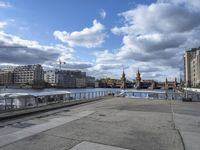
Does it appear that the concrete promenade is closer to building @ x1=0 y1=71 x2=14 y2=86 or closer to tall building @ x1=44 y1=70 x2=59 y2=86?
tall building @ x1=44 y1=70 x2=59 y2=86

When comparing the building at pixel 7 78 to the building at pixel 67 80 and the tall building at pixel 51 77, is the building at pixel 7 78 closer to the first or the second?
the tall building at pixel 51 77

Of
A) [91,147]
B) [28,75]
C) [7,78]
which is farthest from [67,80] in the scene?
[91,147]

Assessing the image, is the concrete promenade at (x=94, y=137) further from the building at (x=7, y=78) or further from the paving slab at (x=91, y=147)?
the building at (x=7, y=78)

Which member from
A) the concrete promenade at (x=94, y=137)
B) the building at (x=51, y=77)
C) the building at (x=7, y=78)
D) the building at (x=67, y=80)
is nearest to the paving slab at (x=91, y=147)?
the concrete promenade at (x=94, y=137)

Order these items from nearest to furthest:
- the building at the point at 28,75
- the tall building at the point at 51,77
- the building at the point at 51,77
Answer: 1. the building at the point at 51,77
2. the tall building at the point at 51,77
3. the building at the point at 28,75

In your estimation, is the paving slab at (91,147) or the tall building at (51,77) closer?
the paving slab at (91,147)

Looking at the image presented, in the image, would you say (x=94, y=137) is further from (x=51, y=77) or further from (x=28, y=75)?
(x=28, y=75)

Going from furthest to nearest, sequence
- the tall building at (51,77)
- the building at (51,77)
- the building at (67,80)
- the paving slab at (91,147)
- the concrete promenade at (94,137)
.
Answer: the tall building at (51,77)
the building at (51,77)
the building at (67,80)
the concrete promenade at (94,137)
the paving slab at (91,147)

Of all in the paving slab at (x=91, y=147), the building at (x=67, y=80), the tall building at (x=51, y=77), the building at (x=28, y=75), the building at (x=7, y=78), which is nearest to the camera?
the paving slab at (x=91, y=147)

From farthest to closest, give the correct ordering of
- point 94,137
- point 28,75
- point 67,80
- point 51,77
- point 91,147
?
point 28,75 < point 51,77 < point 67,80 < point 94,137 < point 91,147

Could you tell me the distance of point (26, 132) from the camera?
35.1 feet

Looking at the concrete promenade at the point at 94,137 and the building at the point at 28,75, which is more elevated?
the building at the point at 28,75

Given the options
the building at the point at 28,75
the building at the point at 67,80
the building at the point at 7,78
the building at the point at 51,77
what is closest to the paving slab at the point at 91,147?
the building at the point at 67,80

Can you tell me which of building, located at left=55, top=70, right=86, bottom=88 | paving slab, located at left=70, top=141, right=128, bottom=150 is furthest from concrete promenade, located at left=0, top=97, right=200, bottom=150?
building, located at left=55, top=70, right=86, bottom=88
